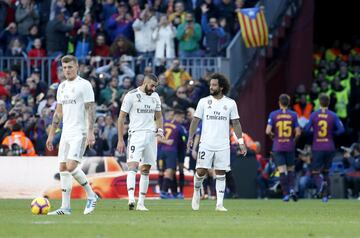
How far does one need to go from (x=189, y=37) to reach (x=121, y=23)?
1.95 m

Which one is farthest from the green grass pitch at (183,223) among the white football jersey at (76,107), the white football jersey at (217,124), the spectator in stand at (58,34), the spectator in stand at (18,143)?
the spectator in stand at (58,34)

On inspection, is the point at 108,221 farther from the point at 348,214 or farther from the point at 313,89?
the point at 313,89

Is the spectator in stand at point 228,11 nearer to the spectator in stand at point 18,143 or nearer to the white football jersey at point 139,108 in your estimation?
the spectator in stand at point 18,143

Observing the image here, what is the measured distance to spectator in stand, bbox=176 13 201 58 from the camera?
1395 inches

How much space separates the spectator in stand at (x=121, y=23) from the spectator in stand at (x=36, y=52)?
197cm

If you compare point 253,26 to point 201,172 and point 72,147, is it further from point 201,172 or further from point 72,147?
point 72,147

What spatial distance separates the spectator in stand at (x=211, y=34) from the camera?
117 ft

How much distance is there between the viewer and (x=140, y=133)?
21422mm

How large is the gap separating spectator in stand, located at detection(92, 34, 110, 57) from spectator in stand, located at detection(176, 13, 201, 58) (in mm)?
2034

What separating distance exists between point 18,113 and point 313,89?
933cm

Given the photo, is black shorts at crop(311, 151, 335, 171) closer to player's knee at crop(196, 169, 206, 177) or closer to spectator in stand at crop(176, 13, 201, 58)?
player's knee at crop(196, 169, 206, 177)

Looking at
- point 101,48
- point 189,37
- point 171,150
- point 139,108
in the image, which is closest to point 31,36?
point 101,48

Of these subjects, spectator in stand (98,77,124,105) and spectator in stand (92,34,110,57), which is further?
spectator in stand (92,34,110,57)

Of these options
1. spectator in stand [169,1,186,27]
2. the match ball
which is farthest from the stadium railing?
the match ball
